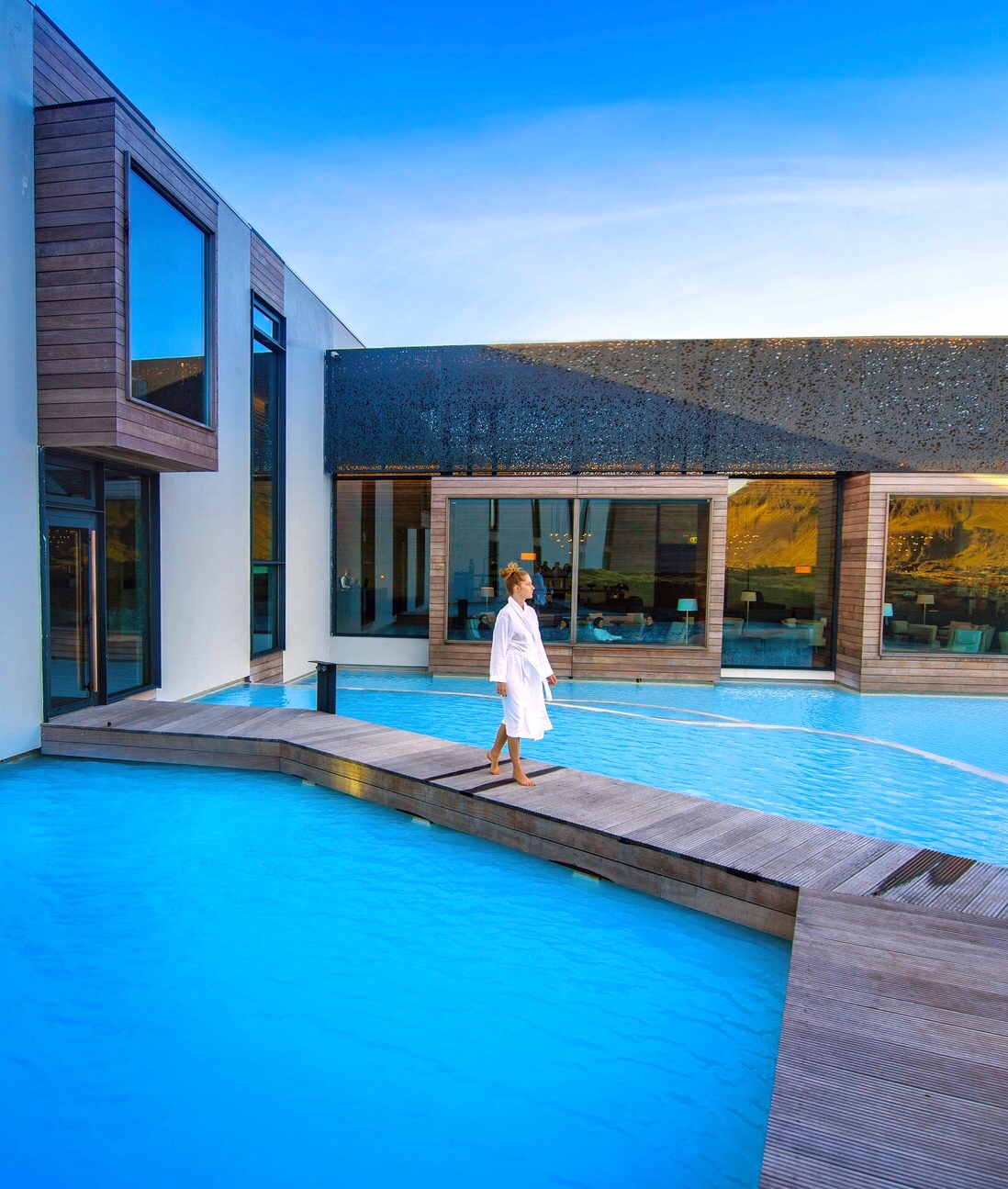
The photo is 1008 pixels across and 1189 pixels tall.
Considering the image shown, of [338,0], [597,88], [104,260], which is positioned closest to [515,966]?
[104,260]

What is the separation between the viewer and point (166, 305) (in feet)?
Result: 24.2

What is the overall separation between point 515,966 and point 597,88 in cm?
1548

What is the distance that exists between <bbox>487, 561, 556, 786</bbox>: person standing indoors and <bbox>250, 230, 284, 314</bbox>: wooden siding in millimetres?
7374

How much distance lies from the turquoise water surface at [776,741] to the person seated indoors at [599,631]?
0.85 m

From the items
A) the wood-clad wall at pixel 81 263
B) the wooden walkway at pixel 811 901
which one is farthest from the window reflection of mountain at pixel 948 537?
the wood-clad wall at pixel 81 263

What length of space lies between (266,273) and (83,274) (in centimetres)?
489

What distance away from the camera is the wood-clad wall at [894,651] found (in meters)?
12.0

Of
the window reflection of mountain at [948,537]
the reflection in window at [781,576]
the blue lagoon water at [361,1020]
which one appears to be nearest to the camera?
the blue lagoon water at [361,1020]

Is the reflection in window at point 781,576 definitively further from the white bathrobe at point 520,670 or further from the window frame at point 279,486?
the white bathrobe at point 520,670

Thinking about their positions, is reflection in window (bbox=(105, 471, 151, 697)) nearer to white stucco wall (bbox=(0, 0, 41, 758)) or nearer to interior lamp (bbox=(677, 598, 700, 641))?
white stucco wall (bbox=(0, 0, 41, 758))

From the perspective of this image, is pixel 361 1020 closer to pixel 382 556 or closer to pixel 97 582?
pixel 97 582

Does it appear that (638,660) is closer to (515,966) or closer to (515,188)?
(515,966)

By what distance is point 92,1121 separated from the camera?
8.37 ft

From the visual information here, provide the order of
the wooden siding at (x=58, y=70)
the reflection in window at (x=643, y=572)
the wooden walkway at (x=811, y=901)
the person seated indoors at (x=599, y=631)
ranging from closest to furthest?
1. the wooden walkway at (x=811, y=901)
2. the wooden siding at (x=58, y=70)
3. the reflection in window at (x=643, y=572)
4. the person seated indoors at (x=599, y=631)
